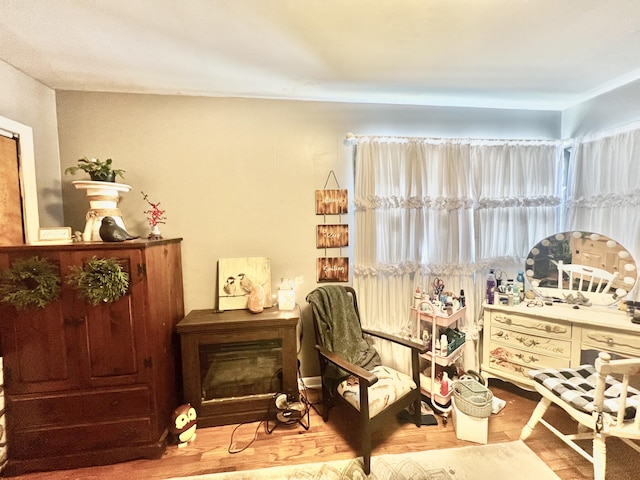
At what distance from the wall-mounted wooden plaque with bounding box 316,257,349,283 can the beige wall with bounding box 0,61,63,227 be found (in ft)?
6.93

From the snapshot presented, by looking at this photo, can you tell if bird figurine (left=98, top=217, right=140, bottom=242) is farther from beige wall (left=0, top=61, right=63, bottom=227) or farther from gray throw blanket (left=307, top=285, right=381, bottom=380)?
gray throw blanket (left=307, top=285, right=381, bottom=380)

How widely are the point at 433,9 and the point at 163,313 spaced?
2.42 metres

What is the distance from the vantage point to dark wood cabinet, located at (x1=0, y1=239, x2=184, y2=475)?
1.58 meters

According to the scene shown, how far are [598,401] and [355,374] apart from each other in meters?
1.26

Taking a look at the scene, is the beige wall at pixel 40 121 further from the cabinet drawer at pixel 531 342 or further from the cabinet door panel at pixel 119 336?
the cabinet drawer at pixel 531 342

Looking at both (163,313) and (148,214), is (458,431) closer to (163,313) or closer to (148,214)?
(163,313)

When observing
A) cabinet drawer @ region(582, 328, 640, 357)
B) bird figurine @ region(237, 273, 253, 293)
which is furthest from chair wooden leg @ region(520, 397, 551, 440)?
bird figurine @ region(237, 273, 253, 293)

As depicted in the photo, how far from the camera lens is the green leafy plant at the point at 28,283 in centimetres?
152

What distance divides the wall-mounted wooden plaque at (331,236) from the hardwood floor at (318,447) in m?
1.37

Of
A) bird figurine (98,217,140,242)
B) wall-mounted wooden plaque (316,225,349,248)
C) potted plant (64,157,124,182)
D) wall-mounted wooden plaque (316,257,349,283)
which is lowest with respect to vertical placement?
wall-mounted wooden plaque (316,257,349,283)

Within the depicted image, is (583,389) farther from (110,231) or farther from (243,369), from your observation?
(110,231)

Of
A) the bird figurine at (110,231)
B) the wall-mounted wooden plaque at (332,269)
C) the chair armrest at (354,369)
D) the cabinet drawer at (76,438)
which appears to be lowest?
the cabinet drawer at (76,438)

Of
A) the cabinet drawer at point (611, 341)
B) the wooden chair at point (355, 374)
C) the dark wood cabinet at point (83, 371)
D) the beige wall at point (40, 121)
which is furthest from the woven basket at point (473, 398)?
the beige wall at point (40, 121)

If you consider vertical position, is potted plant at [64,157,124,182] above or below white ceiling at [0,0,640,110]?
below
